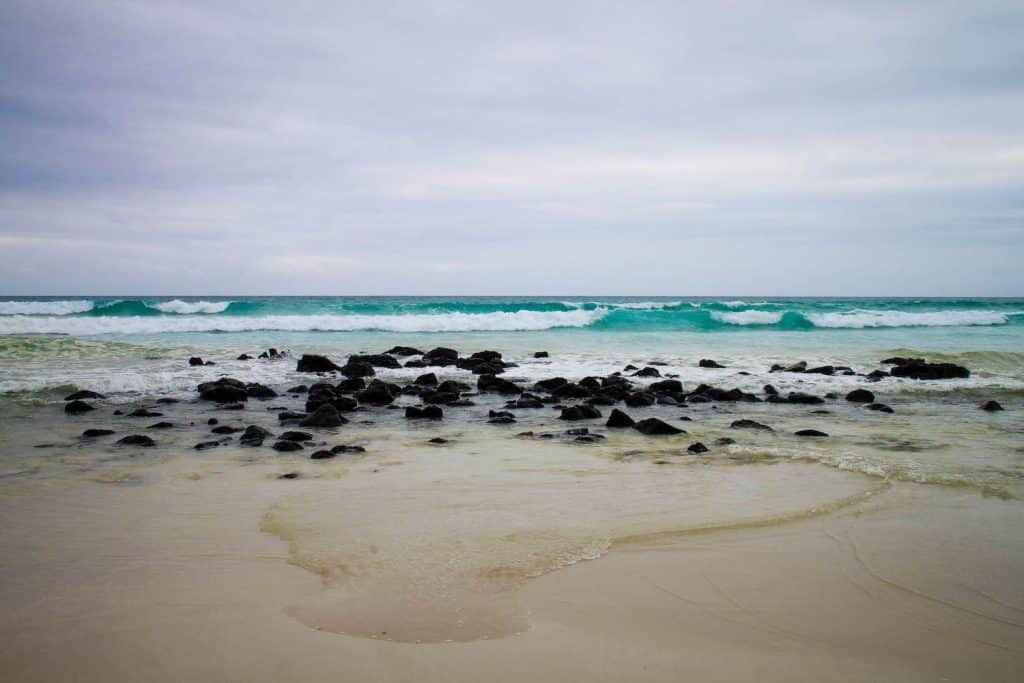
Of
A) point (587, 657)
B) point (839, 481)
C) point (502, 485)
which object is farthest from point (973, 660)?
point (502, 485)

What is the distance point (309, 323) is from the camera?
108ft

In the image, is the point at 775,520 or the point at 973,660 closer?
the point at 973,660

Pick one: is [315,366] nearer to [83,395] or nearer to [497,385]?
[497,385]

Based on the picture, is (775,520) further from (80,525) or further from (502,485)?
(80,525)

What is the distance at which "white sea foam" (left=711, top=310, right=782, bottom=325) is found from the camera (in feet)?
121

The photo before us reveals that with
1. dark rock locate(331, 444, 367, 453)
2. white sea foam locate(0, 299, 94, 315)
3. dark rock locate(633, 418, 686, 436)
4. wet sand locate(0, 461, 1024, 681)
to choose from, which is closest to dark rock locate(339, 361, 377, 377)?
dark rock locate(331, 444, 367, 453)

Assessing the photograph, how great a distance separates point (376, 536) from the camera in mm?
4238

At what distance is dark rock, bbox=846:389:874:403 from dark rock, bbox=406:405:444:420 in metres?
6.45

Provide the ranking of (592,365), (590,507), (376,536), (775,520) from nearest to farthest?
(376,536)
(775,520)
(590,507)
(592,365)

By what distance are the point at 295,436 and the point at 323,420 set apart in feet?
3.60

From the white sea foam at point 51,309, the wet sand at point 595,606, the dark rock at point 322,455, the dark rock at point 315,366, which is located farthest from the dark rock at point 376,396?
the white sea foam at point 51,309

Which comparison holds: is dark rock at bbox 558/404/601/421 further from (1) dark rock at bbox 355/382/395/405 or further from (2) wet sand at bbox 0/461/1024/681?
(2) wet sand at bbox 0/461/1024/681

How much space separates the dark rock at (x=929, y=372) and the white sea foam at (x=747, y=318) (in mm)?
22236

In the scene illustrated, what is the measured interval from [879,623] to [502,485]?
292cm
